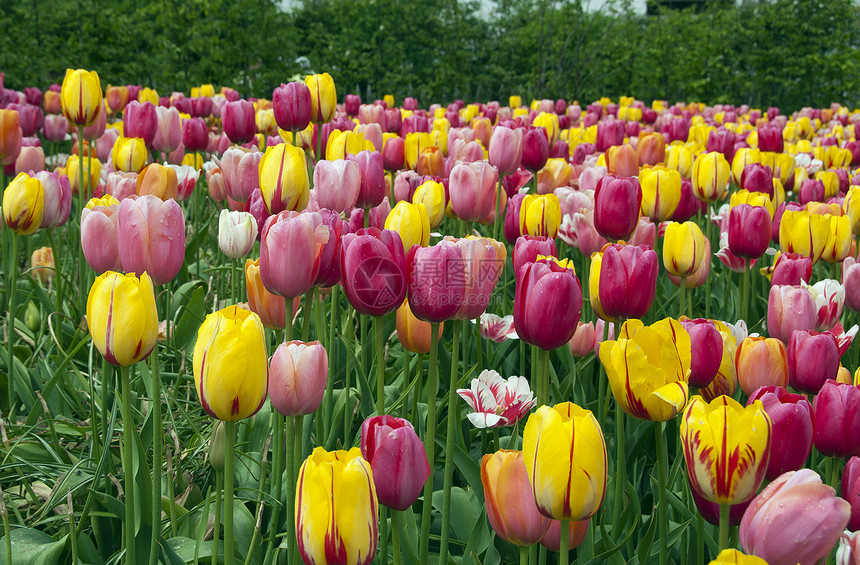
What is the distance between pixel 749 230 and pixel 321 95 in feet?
5.84

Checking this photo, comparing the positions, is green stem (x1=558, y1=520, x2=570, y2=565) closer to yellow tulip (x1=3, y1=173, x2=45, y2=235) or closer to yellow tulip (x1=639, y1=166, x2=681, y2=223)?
yellow tulip (x1=639, y1=166, x2=681, y2=223)

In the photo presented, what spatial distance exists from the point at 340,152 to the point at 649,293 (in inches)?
63.9

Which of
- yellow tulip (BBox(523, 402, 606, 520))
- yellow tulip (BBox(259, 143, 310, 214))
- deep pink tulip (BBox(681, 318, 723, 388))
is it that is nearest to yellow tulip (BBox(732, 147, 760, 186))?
yellow tulip (BBox(259, 143, 310, 214))

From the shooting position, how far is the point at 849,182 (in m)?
3.98

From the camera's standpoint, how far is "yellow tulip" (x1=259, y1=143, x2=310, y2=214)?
207cm

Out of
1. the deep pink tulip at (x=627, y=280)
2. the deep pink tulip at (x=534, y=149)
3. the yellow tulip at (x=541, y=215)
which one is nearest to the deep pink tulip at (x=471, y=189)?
the yellow tulip at (x=541, y=215)

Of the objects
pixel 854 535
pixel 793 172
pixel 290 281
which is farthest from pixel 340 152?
pixel 793 172

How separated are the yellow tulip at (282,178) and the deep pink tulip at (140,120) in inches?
57.9

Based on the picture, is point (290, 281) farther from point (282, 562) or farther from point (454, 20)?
point (454, 20)

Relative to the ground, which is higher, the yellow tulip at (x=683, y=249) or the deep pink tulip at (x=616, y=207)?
the deep pink tulip at (x=616, y=207)

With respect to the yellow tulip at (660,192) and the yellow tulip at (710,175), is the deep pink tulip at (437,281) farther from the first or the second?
the yellow tulip at (710,175)

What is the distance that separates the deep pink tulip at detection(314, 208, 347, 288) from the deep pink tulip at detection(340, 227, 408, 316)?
0.07m

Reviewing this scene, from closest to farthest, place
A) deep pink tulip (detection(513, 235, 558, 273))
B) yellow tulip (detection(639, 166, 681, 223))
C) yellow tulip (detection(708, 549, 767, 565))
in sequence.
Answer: yellow tulip (detection(708, 549, 767, 565))
deep pink tulip (detection(513, 235, 558, 273))
yellow tulip (detection(639, 166, 681, 223))

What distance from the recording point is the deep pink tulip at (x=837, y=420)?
1240mm
